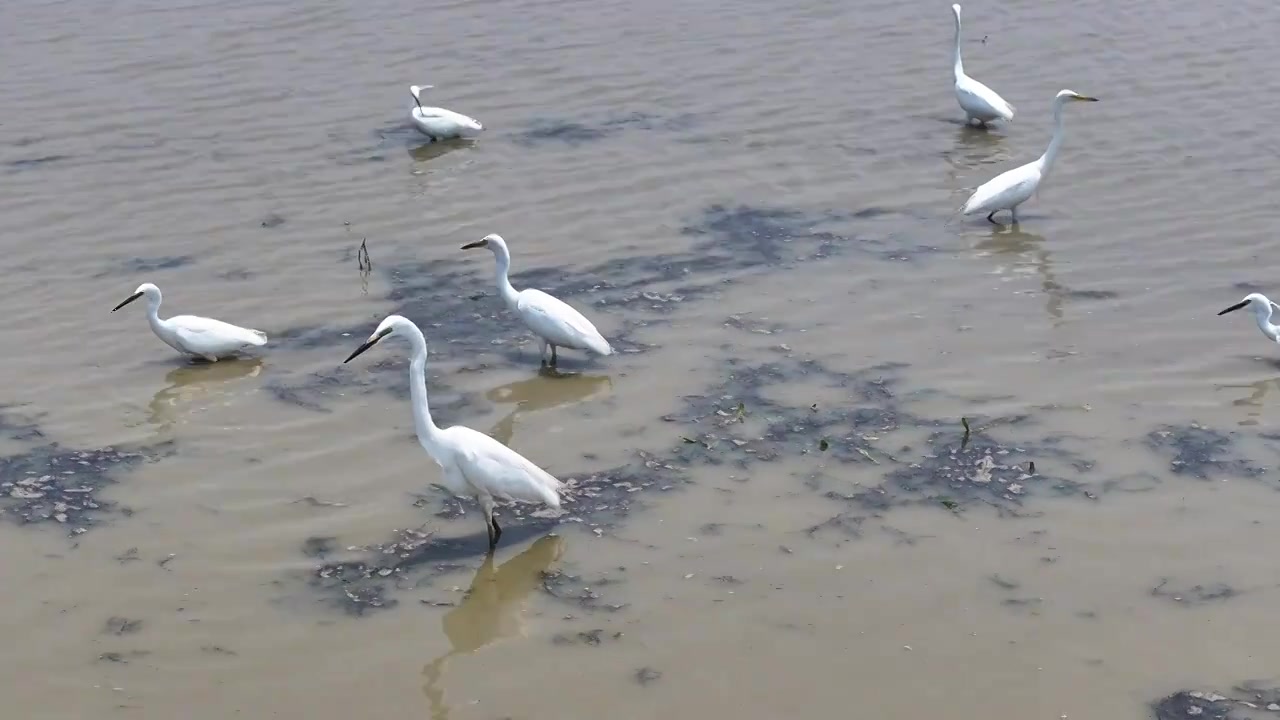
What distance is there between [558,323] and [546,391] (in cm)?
42

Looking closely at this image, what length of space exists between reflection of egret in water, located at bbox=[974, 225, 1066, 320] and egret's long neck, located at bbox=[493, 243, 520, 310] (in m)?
3.51

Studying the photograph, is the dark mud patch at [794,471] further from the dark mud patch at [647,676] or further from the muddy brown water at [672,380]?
the dark mud patch at [647,676]

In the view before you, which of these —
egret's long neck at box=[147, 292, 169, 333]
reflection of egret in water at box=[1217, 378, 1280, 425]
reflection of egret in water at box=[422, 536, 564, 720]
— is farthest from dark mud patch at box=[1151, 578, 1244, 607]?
egret's long neck at box=[147, 292, 169, 333]

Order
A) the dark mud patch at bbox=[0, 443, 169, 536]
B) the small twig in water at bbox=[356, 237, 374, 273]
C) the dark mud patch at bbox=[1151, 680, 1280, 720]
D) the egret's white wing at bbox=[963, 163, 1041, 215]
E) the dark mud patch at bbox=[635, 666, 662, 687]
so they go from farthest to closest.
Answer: the egret's white wing at bbox=[963, 163, 1041, 215], the small twig in water at bbox=[356, 237, 374, 273], the dark mud patch at bbox=[0, 443, 169, 536], the dark mud patch at bbox=[635, 666, 662, 687], the dark mud patch at bbox=[1151, 680, 1280, 720]

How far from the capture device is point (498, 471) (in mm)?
7297

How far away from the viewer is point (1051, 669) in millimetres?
6277

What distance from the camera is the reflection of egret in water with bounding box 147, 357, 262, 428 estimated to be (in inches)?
361

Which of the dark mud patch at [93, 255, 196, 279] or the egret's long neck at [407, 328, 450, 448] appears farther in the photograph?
the dark mud patch at [93, 255, 196, 279]

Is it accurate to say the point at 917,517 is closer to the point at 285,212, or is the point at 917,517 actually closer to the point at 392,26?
the point at 285,212

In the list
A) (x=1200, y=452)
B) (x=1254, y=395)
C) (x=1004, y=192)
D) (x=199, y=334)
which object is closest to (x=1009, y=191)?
(x=1004, y=192)

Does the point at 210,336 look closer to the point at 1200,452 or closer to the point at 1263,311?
the point at 1200,452

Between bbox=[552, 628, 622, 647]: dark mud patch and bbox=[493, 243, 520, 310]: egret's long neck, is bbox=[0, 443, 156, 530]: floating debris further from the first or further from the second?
bbox=[552, 628, 622, 647]: dark mud patch

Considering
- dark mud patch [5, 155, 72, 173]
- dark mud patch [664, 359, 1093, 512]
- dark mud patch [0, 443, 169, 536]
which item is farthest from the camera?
dark mud patch [5, 155, 72, 173]


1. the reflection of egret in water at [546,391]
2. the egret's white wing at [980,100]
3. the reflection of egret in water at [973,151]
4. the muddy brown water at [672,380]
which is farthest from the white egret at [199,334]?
the egret's white wing at [980,100]
